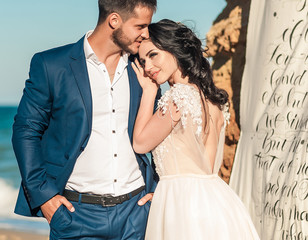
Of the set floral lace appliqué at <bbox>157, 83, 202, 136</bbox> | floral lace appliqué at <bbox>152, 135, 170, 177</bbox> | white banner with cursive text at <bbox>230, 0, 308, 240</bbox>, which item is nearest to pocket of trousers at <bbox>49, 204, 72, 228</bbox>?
floral lace appliqué at <bbox>152, 135, 170, 177</bbox>

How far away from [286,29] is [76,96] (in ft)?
9.06

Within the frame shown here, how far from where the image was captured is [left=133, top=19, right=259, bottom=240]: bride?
353cm

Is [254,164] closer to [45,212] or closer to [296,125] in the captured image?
[296,125]

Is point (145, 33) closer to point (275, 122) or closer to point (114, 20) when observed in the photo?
point (114, 20)

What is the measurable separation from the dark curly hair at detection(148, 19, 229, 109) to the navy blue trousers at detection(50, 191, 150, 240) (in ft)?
3.20

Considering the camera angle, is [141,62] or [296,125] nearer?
[141,62]

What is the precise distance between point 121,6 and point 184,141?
1.04 m

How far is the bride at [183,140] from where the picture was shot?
139 inches

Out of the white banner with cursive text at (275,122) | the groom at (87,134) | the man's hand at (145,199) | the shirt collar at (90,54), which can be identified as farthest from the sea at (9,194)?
the shirt collar at (90,54)

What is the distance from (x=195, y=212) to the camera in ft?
11.5

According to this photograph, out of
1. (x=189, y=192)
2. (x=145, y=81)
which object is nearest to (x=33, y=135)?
(x=145, y=81)

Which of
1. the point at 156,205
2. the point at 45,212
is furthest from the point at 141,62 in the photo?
the point at 45,212

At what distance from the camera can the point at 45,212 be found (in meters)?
3.38

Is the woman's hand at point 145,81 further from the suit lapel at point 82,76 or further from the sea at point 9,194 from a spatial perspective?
the sea at point 9,194
